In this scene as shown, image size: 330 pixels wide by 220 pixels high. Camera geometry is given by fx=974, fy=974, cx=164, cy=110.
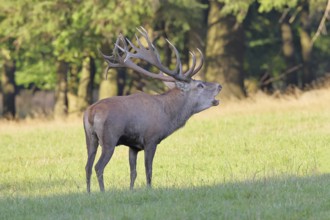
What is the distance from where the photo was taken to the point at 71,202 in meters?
11.2

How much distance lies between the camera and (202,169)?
53.2ft

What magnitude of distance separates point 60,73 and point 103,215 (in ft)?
86.7

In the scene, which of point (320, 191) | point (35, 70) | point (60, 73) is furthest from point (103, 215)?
point (35, 70)

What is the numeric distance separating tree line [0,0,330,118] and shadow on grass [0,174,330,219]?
16.5 m

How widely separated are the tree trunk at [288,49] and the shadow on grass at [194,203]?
28.5 metres

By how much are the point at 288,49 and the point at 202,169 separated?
2554 cm

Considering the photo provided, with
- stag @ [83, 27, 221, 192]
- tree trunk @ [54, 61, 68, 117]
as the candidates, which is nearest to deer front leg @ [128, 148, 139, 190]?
stag @ [83, 27, 221, 192]

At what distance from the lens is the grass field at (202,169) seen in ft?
34.3

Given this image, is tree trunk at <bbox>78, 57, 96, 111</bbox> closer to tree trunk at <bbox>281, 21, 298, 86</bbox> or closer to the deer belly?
tree trunk at <bbox>281, 21, 298, 86</bbox>

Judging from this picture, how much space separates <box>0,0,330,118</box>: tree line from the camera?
95.3 ft

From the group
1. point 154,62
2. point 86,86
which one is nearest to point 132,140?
point 154,62

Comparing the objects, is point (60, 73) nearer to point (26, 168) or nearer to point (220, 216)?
point (26, 168)

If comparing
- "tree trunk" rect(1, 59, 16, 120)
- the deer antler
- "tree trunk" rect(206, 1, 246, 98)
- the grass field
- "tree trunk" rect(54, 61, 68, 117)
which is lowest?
"tree trunk" rect(1, 59, 16, 120)

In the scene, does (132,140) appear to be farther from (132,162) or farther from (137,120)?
(132,162)
